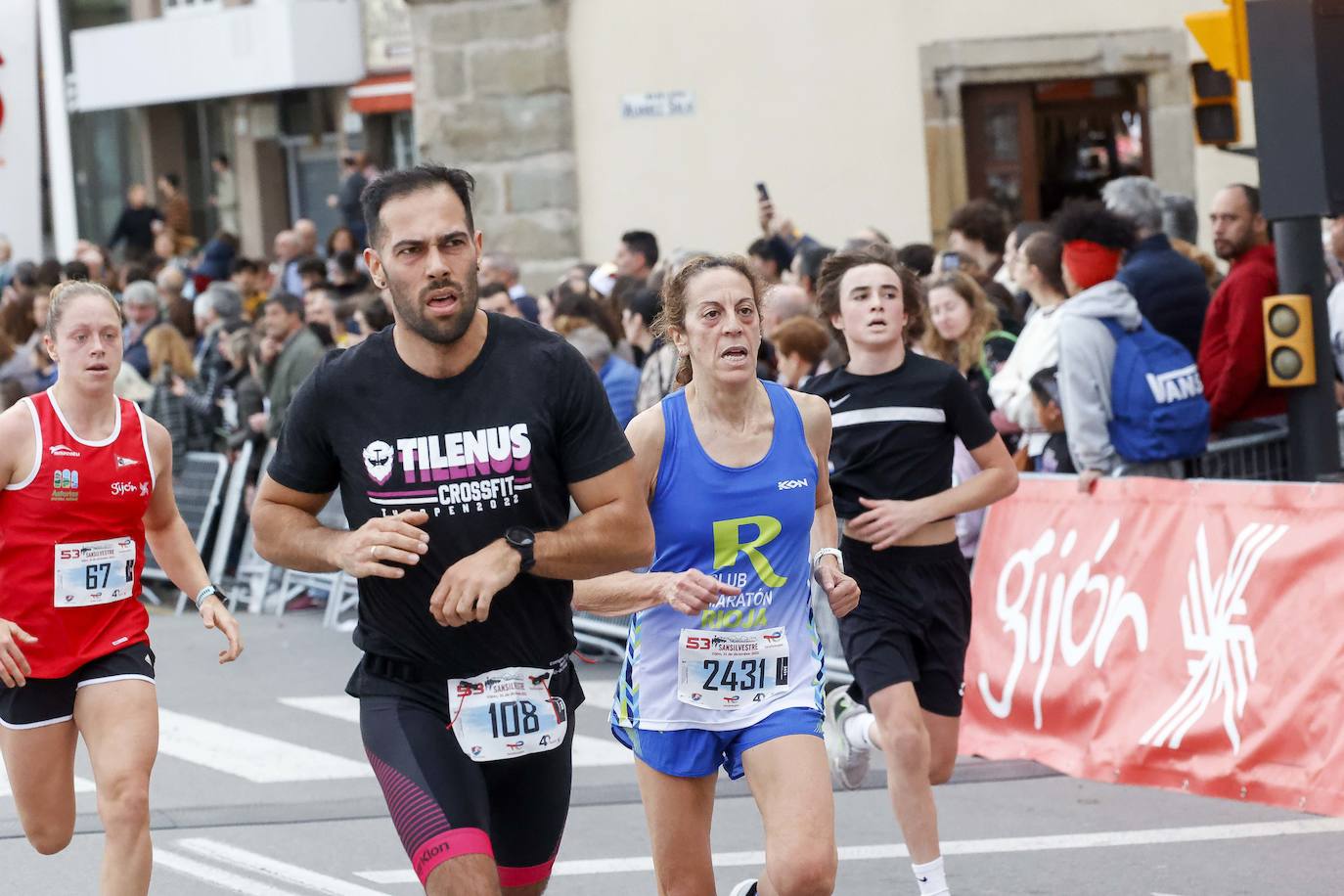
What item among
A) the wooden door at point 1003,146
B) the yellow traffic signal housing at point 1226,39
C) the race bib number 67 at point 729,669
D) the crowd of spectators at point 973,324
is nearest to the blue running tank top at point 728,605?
the race bib number 67 at point 729,669

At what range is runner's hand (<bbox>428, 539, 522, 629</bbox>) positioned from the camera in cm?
458

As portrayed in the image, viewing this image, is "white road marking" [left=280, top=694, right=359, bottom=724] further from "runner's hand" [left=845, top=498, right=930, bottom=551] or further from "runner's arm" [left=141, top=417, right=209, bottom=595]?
"runner's hand" [left=845, top=498, right=930, bottom=551]

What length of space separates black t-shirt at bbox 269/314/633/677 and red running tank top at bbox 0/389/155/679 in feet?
5.63

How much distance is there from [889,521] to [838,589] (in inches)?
55.2

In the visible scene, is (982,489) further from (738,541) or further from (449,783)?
(449,783)

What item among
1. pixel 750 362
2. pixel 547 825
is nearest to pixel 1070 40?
pixel 750 362

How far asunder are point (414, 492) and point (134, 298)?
12514 millimetres

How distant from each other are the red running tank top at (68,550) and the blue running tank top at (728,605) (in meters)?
1.74

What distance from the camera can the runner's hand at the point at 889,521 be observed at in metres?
6.98

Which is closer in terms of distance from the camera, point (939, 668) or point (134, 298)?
point (939, 668)

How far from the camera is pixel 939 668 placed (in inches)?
280

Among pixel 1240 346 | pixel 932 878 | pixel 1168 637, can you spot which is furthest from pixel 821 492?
pixel 1240 346

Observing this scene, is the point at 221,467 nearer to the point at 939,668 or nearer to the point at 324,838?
the point at 324,838

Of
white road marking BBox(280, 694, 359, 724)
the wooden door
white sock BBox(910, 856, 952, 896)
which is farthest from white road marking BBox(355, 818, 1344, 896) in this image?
the wooden door
